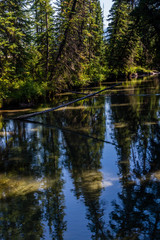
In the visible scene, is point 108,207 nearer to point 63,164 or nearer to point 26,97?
point 63,164

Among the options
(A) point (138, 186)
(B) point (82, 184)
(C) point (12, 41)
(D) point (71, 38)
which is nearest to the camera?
(A) point (138, 186)

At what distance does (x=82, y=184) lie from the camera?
16.6 feet

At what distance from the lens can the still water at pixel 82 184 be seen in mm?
3609

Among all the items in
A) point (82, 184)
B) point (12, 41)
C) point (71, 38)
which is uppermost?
point (71, 38)

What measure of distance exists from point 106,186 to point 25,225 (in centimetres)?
179

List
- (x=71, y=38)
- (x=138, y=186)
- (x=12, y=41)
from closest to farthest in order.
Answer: (x=138, y=186), (x=12, y=41), (x=71, y=38)

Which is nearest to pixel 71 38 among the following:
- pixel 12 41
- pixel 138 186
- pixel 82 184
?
pixel 12 41

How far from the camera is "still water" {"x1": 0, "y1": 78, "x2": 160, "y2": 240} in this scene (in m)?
3.61

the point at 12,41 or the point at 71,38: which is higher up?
the point at 71,38

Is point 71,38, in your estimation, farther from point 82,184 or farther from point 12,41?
point 82,184

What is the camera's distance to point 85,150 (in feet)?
23.9

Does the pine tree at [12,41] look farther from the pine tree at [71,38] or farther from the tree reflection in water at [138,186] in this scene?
the tree reflection in water at [138,186]

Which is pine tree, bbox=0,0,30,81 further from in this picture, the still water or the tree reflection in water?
the tree reflection in water

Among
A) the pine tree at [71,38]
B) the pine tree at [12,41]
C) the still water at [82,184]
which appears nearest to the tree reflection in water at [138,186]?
the still water at [82,184]
